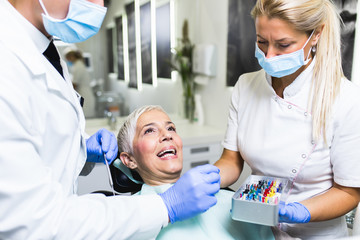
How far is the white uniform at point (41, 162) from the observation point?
0.74 m

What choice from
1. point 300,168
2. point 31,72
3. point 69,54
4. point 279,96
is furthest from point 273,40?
point 69,54

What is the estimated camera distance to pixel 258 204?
3.01 ft

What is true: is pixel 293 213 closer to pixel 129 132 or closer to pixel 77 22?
pixel 129 132

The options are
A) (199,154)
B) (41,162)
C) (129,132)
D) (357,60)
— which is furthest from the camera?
(199,154)

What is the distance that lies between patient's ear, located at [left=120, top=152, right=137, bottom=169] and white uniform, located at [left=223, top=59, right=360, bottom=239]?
50cm

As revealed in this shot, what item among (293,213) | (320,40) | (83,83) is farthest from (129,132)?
(83,83)

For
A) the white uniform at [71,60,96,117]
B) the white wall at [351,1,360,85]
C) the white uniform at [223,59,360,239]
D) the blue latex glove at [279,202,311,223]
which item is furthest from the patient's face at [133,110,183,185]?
the white uniform at [71,60,96,117]

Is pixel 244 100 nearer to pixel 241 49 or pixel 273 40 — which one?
pixel 273 40

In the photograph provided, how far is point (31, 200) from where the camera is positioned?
0.76 m

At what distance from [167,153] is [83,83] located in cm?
168

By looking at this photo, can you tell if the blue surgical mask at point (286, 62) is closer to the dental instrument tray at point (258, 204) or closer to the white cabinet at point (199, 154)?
the dental instrument tray at point (258, 204)

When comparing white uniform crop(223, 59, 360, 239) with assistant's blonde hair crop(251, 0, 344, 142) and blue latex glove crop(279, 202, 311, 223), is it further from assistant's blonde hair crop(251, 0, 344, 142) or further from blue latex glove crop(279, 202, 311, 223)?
blue latex glove crop(279, 202, 311, 223)

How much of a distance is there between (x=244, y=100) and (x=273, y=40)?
359 millimetres

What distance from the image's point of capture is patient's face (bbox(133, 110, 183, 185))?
1.38 meters
